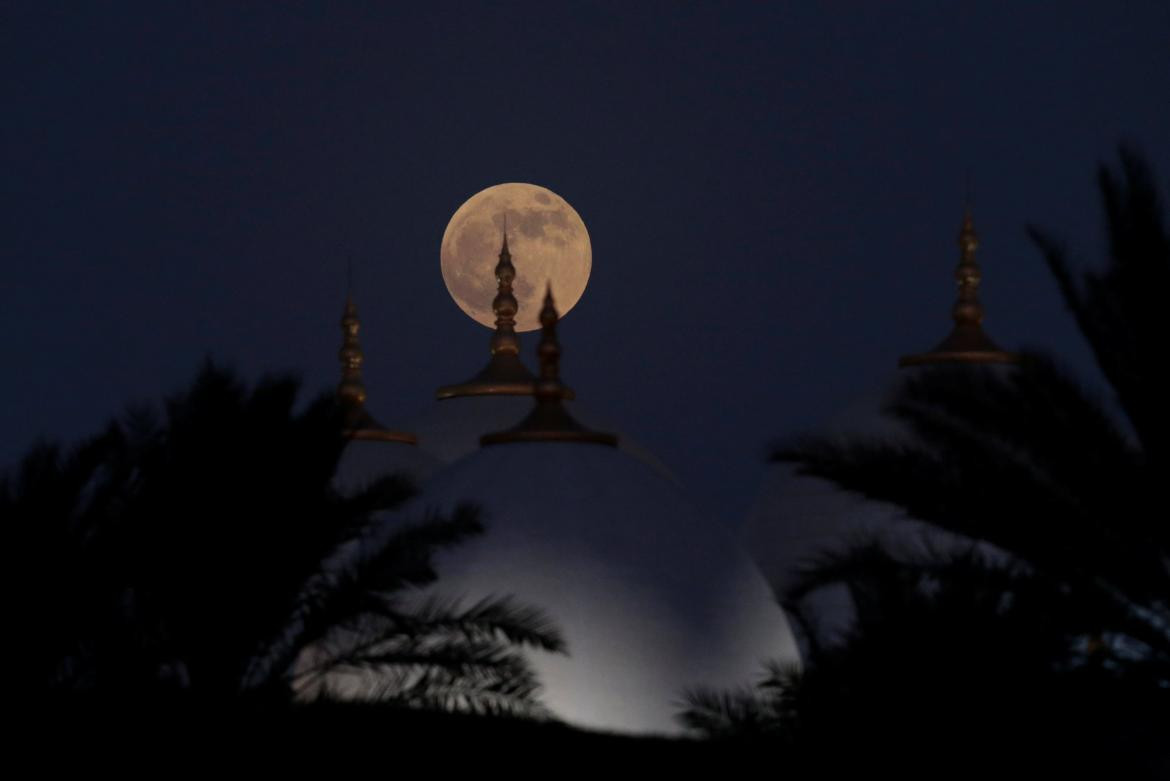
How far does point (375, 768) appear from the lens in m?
16.1

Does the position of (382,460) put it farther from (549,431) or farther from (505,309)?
(549,431)

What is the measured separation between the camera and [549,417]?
76.4 feet

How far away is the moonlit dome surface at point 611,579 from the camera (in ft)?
69.5

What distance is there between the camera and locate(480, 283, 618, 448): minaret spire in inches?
910

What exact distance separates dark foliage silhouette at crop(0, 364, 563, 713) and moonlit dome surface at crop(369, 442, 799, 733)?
2311 millimetres

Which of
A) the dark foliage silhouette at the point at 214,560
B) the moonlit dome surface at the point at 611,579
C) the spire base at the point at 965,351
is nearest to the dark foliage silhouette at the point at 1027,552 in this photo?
the dark foliage silhouette at the point at 214,560

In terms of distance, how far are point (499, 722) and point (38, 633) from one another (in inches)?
143

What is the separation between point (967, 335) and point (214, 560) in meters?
13.9

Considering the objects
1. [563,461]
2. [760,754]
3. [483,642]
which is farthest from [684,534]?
[760,754]

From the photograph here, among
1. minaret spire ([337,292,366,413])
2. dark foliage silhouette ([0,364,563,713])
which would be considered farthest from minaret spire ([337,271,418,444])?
dark foliage silhouette ([0,364,563,713])

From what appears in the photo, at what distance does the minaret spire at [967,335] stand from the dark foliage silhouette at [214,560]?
11.7 metres

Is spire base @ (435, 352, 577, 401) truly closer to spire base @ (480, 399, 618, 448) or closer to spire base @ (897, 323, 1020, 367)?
spire base @ (897, 323, 1020, 367)

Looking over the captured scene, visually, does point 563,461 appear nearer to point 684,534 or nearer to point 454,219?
point 684,534

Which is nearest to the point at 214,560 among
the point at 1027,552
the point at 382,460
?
the point at 1027,552
